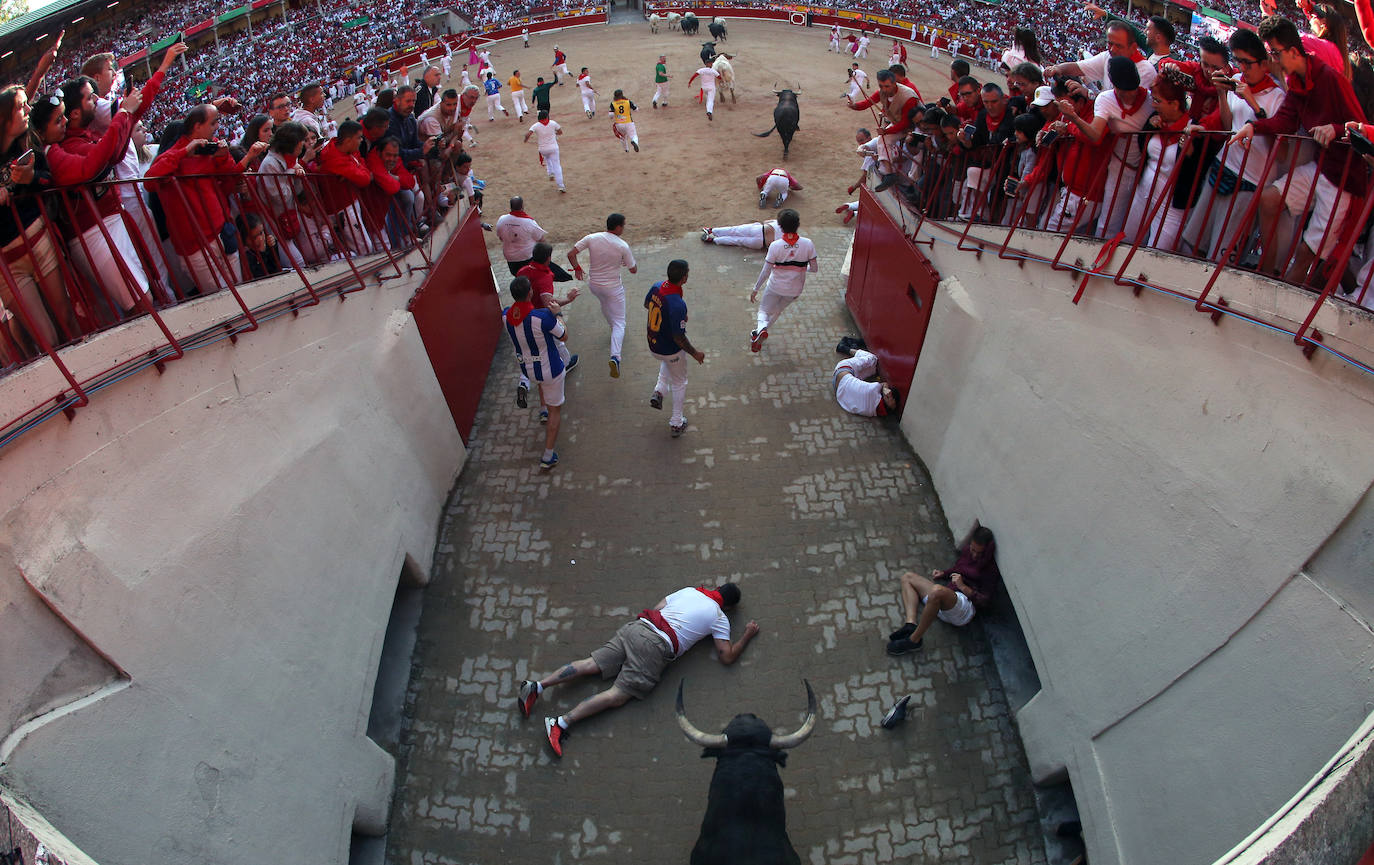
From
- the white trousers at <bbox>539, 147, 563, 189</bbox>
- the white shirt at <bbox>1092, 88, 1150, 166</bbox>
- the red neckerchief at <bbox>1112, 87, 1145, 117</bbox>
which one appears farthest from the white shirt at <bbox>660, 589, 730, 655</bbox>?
the white trousers at <bbox>539, 147, 563, 189</bbox>

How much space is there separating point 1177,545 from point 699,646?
3449mm

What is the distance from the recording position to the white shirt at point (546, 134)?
13336mm

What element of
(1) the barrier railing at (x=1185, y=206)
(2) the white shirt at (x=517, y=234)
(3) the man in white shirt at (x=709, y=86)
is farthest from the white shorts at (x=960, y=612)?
(3) the man in white shirt at (x=709, y=86)

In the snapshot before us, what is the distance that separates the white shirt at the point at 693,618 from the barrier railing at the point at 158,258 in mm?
3645

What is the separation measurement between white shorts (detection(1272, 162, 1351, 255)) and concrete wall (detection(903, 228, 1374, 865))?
0.58 meters

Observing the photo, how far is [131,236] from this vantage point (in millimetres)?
5047

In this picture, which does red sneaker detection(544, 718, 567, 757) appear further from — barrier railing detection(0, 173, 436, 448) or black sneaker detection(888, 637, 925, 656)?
barrier railing detection(0, 173, 436, 448)

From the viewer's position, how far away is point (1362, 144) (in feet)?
13.0

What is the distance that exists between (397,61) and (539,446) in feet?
87.8

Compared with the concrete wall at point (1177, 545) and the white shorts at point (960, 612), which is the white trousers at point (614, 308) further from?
the white shorts at point (960, 612)

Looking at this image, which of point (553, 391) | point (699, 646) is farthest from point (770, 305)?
point (699, 646)

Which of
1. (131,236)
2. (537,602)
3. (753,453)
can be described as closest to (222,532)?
(131,236)

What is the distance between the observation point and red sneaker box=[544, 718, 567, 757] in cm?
545

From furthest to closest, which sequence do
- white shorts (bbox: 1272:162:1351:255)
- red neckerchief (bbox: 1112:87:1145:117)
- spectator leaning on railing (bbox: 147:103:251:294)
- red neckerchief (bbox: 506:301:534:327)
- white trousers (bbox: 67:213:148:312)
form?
red neckerchief (bbox: 506:301:534:327)
red neckerchief (bbox: 1112:87:1145:117)
spectator leaning on railing (bbox: 147:103:251:294)
white trousers (bbox: 67:213:148:312)
white shorts (bbox: 1272:162:1351:255)
